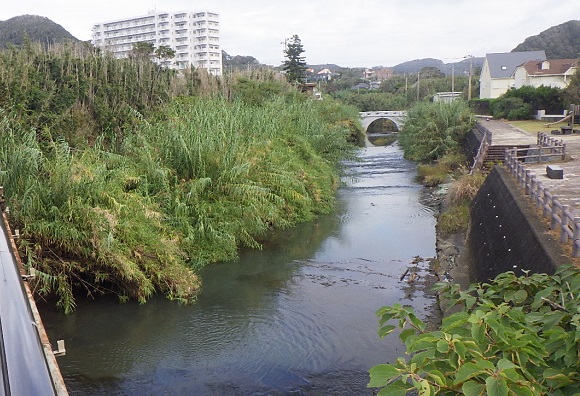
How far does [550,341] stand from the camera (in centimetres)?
338

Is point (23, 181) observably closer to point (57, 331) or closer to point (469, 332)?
point (57, 331)

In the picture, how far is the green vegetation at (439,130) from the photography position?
108 ft

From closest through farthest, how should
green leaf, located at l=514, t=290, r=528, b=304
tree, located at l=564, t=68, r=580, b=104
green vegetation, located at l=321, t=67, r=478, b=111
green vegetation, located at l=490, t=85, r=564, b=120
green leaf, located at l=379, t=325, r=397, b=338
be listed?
green leaf, located at l=379, t=325, r=397, b=338
green leaf, located at l=514, t=290, r=528, b=304
tree, located at l=564, t=68, r=580, b=104
green vegetation, located at l=490, t=85, r=564, b=120
green vegetation, located at l=321, t=67, r=478, b=111

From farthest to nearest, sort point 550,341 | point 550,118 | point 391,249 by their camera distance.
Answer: point 550,118, point 391,249, point 550,341

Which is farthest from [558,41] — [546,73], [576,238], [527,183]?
[576,238]

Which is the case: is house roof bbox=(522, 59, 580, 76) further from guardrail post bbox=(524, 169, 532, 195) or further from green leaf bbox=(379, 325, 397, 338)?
green leaf bbox=(379, 325, 397, 338)

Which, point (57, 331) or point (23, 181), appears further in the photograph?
point (23, 181)

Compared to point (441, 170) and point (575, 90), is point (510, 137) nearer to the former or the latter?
point (441, 170)

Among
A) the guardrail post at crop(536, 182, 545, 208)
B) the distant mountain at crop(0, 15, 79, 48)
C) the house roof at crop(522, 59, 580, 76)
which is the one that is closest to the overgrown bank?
the guardrail post at crop(536, 182, 545, 208)

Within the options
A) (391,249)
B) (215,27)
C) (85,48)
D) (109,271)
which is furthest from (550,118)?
(215,27)

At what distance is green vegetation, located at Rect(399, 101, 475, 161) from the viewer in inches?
1291

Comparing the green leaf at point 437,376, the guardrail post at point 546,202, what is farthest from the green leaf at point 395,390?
the guardrail post at point 546,202

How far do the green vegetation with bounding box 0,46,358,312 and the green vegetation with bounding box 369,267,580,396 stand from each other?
783cm

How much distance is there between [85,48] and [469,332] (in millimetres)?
18488
